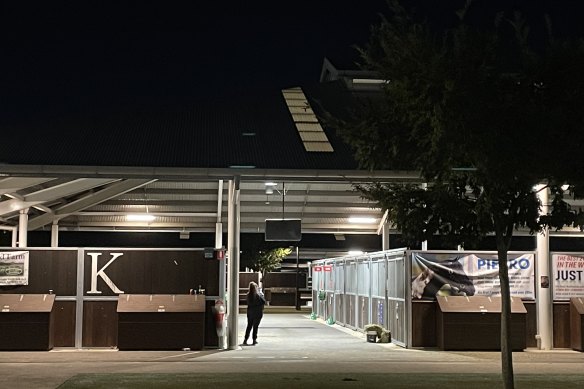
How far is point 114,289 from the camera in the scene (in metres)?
19.8

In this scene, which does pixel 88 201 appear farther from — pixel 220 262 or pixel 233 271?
pixel 233 271

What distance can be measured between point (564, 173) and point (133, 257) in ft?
39.1

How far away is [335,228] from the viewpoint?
32.0m

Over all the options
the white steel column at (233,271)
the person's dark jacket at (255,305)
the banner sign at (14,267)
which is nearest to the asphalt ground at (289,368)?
the white steel column at (233,271)

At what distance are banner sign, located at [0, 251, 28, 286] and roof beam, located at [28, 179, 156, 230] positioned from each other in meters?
5.40

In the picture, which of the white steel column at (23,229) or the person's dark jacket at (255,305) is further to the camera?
the white steel column at (23,229)

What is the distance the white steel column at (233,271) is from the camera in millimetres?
19672

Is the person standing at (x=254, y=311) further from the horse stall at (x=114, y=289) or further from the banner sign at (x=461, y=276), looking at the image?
the banner sign at (x=461, y=276)

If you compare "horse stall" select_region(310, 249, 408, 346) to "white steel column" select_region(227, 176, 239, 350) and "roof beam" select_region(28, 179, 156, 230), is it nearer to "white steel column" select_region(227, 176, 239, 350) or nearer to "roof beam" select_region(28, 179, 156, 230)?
"white steel column" select_region(227, 176, 239, 350)

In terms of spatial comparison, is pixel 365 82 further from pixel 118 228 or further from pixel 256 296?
pixel 256 296

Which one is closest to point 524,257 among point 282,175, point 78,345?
point 282,175

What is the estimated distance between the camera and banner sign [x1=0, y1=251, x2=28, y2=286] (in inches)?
770

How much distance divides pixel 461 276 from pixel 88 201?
13193 millimetres

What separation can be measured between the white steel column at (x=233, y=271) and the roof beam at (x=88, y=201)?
4628mm
